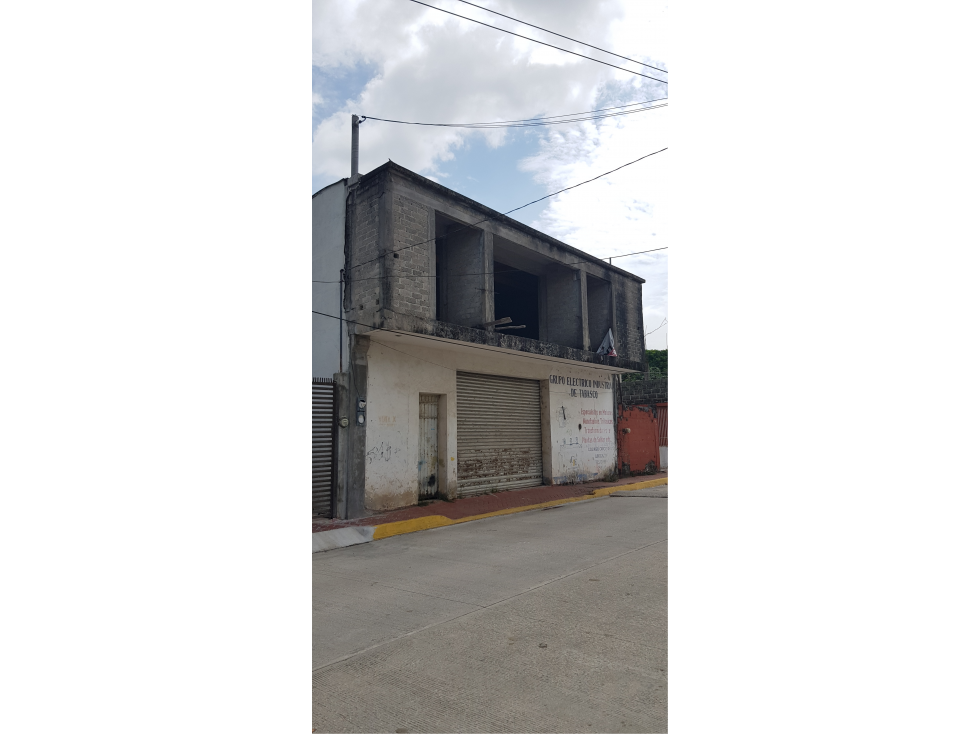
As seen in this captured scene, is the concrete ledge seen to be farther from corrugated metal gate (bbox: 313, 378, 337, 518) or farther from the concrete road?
corrugated metal gate (bbox: 313, 378, 337, 518)

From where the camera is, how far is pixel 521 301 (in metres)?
18.8

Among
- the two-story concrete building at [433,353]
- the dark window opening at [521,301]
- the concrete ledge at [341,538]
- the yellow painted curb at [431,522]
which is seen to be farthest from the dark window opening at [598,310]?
the concrete ledge at [341,538]

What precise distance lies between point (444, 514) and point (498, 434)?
11.7ft

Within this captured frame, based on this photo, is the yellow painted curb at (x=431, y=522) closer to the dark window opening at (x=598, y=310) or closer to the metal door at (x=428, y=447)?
the metal door at (x=428, y=447)

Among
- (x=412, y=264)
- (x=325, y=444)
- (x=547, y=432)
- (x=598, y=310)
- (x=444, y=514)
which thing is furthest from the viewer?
(x=598, y=310)

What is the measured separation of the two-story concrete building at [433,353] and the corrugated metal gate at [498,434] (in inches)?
1.5

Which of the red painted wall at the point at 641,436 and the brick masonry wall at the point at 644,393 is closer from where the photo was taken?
the red painted wall at the point at 641,436

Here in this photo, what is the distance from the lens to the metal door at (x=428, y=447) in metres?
11.9

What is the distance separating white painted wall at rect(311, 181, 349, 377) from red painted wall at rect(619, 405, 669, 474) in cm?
1086

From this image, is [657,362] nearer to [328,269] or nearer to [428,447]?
[428,447]

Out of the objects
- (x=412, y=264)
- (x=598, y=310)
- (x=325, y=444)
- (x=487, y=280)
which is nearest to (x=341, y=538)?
(x=325, y=444)
